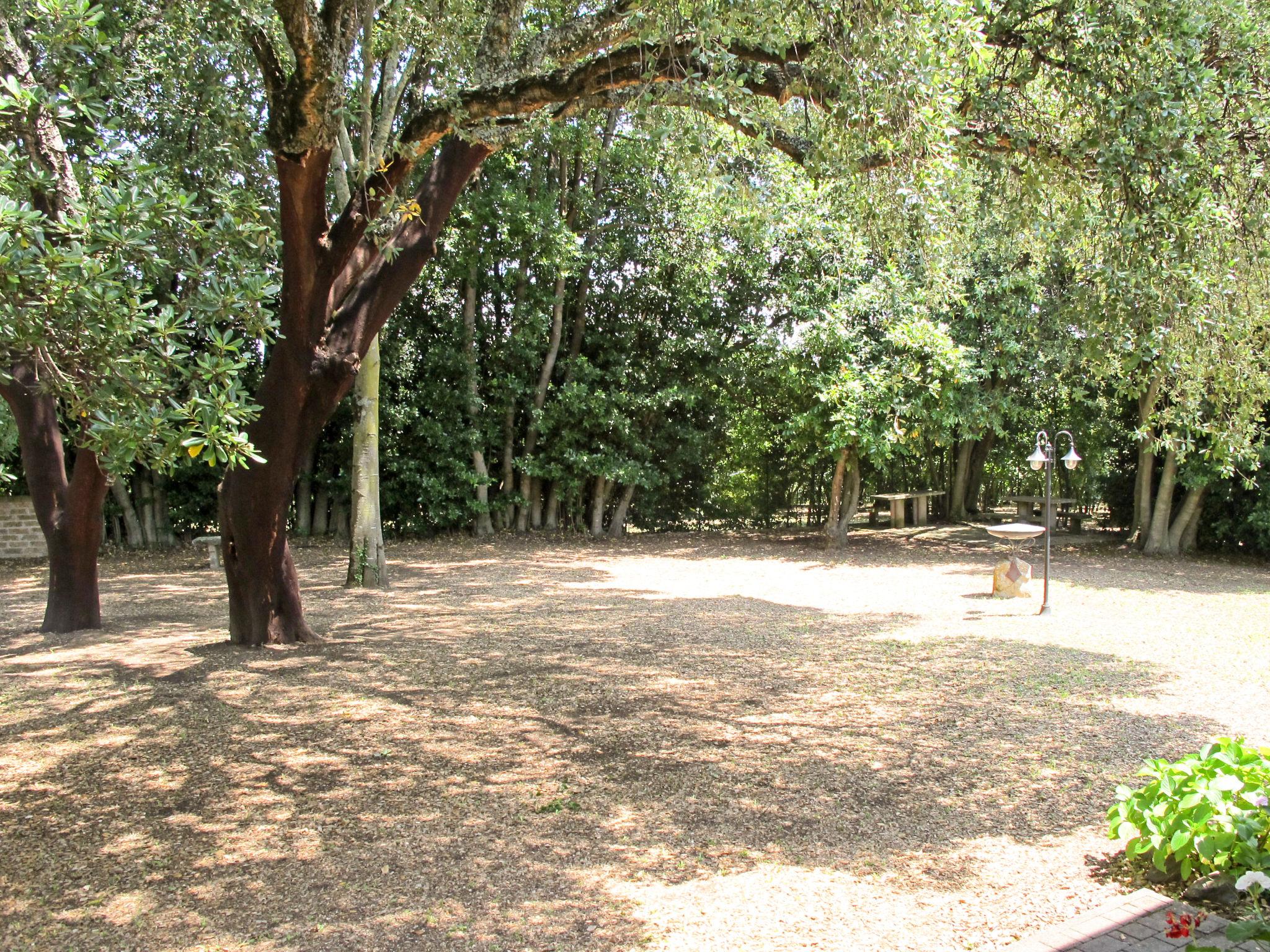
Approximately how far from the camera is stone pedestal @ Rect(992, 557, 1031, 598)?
31.6 feet

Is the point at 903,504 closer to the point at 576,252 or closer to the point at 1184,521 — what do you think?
the point at 1184,521

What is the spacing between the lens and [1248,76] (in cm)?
489

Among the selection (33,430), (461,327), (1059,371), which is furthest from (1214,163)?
(461,327)

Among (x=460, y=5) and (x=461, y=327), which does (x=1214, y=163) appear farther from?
(x=461, y=327)

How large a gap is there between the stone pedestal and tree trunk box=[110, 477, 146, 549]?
39.5ft

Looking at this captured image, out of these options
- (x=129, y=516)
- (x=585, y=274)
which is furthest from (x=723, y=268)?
(x=129, y=516)

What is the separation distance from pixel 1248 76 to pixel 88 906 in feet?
21.3

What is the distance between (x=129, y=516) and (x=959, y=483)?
48.6 ft

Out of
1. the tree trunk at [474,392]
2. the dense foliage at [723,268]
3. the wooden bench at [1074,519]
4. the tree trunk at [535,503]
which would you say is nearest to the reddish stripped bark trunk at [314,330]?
the dense foliage at [723,268]

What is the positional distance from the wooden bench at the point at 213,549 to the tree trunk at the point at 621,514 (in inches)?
241

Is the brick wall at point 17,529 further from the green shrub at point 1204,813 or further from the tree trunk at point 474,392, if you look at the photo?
the green shrub at point 1204,813

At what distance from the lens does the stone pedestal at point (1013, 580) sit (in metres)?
9.63

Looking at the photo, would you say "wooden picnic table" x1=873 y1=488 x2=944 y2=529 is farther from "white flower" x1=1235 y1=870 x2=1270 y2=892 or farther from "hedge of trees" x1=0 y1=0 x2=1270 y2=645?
"white flower" x1=1235 y1=870 x2=1270 y2=892

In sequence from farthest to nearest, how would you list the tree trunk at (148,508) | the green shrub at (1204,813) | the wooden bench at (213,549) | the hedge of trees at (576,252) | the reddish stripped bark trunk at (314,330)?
the tree trunk at (148,508), the wooden bench at (213,549), the reddish stripped bark trunk at (314,330), the hedge of trees at (576,252), the green shrub at (1204,813)
